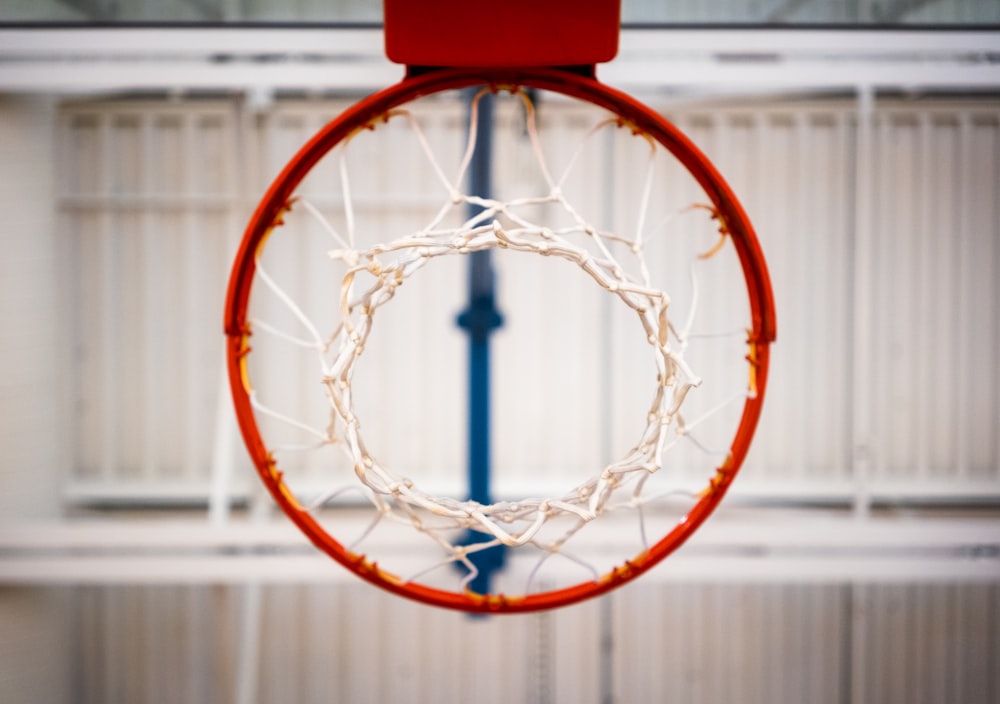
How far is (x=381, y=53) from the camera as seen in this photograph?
53.5 inches

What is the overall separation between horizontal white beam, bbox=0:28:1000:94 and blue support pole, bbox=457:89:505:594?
234mm

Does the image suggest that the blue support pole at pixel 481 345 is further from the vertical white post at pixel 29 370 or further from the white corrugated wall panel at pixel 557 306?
the vertical white post at pixel 29 370

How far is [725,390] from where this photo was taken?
1.87 meters

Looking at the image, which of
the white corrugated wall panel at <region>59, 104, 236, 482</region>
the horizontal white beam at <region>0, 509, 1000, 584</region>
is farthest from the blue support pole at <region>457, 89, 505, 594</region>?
the white corrugated wall panel at <region>59, 104, 236, 482</region>

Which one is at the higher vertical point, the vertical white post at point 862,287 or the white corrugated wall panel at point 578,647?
the vertical white post at point 862,287

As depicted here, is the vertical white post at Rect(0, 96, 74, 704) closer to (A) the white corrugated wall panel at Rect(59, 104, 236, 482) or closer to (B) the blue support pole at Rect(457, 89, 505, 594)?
(A) the white corrugated wall panel at Rect(59, 104, 236, 482)

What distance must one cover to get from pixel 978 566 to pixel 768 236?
0.94m

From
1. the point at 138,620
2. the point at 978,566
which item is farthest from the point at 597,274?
the point at 138,620

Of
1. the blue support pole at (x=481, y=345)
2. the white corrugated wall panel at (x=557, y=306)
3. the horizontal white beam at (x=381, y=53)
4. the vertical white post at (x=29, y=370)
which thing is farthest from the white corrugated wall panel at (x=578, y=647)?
the horizontal white beam at (x=381, y=53)

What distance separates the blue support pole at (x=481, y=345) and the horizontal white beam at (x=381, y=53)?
234 mm

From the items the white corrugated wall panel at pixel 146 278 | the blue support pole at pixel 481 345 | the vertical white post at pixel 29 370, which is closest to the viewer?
the blue support pole at pixel 481 345

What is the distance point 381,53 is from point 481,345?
25.0 inches

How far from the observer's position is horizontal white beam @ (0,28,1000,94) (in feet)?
4.37

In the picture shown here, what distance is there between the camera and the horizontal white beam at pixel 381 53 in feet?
4.37
